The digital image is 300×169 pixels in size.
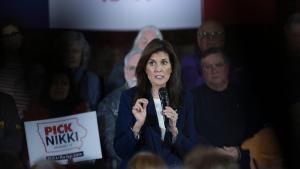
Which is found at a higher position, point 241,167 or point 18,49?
point 18,49

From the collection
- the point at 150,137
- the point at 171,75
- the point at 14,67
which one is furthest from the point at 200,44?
the point at 14,67

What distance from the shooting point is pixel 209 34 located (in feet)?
11.8

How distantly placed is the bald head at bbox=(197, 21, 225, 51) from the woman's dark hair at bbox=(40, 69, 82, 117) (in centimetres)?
60

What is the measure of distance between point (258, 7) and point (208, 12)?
228 mm

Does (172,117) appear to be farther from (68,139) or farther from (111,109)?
(68,139)

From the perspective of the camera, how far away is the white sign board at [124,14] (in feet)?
11.8

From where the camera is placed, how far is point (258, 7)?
3611mm

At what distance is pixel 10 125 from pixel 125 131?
528 mm

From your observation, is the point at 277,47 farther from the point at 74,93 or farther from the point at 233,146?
the point at 74,93

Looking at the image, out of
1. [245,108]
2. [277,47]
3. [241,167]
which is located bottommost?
[241,167]

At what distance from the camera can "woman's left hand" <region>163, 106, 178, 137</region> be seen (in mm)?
3475

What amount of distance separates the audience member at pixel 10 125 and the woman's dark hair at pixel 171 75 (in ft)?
1.85

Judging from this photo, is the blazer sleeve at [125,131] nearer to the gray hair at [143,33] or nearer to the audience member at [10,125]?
the gray hair at [143,33]

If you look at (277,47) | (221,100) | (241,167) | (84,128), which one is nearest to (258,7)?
(277,47)
